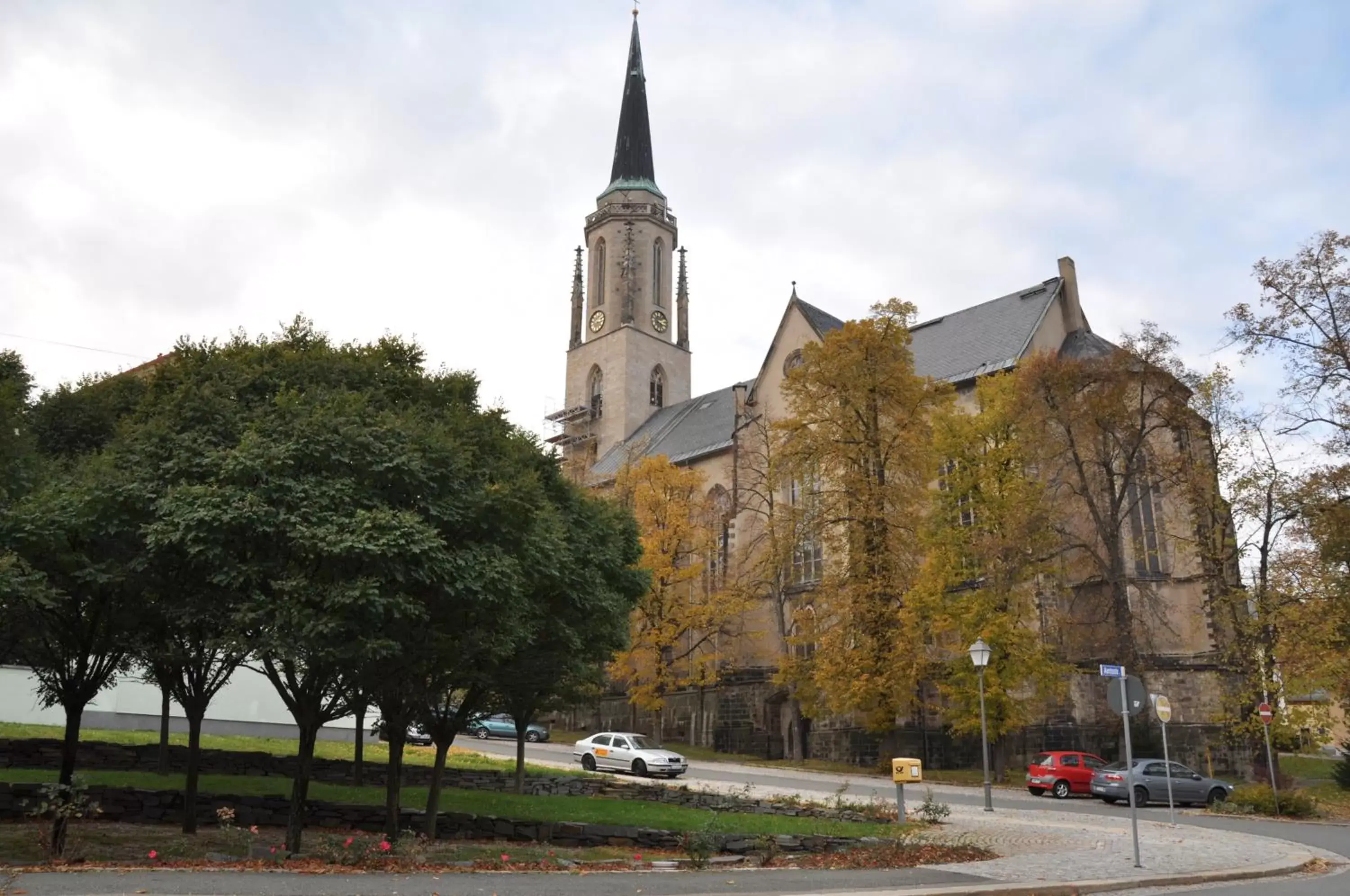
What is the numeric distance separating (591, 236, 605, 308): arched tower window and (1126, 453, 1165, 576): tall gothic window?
142 ft

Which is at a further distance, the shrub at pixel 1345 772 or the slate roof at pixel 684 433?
the slate roof at pixel 684 433

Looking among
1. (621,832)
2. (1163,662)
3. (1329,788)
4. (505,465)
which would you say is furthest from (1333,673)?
(505,465)

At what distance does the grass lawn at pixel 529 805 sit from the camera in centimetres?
1858

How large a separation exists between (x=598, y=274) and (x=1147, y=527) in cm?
4545

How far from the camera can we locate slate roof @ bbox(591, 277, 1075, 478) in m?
48.1

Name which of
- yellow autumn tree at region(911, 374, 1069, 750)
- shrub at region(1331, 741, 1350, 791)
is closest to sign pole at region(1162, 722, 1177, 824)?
yellow autumn tree at region(911, 374, 1069, 750)

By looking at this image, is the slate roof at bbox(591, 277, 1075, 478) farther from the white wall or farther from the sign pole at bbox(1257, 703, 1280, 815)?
the white wall

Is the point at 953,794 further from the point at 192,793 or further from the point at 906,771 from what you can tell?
the point at 192,793

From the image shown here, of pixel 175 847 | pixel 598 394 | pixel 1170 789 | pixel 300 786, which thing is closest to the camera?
pixel 300 786

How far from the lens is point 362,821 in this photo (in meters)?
18.6

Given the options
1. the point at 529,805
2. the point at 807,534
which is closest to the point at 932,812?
the point at 529,805

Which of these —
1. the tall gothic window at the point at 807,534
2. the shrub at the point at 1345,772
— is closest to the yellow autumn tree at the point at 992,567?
the tall gothic window at the point at 807,534

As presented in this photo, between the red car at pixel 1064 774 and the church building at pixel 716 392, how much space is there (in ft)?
23.7

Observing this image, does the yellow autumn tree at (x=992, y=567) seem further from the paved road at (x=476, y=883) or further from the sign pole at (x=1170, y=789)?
the paved road at (x=476, y=883)
